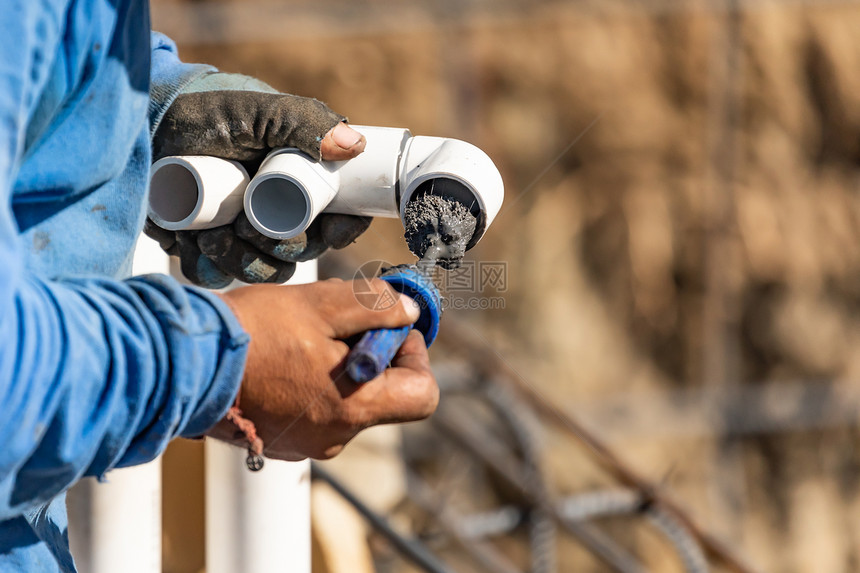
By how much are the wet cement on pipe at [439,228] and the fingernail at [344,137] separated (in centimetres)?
10

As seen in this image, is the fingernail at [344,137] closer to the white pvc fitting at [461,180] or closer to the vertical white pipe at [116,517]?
the white pvc fitting at [461,180]

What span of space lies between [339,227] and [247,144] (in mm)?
116

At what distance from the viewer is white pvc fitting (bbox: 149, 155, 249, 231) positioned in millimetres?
771

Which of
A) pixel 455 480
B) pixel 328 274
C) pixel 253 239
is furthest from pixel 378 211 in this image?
pixel 455 480

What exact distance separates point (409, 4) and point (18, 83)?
123 centimetres

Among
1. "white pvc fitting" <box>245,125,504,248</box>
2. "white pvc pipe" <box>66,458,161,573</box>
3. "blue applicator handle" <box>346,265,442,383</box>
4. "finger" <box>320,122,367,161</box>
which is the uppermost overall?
"finger" <box>320,122,367,161</box>

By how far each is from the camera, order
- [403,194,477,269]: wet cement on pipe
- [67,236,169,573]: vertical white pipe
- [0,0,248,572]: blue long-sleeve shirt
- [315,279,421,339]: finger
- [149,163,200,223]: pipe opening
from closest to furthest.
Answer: [0,0,248,572]: blue long-sleeve shirt < [315,279,421,339]: finger < [403,194,477,269]: wet cement on pipe < [149,163,200,223]: pipe opening < [67,236,169,573]: vertical white pipe

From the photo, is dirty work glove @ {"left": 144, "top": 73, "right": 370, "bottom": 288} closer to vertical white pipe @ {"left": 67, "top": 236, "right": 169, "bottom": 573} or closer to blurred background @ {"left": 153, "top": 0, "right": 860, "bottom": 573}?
vertical white pipe @ {"left": 67, "top": 236, "right": 169, "bottom": 573}

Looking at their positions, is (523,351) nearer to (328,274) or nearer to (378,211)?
(328,274)

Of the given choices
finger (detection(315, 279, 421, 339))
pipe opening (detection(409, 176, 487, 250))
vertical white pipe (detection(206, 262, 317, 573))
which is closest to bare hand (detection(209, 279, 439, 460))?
finger (detection(315, 279, 421, 339))

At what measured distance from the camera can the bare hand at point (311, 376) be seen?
22.1 inches

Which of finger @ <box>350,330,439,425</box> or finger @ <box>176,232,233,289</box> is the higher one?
finger @ <box>176,232,233,289</box>

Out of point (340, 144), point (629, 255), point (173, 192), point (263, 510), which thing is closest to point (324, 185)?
point (340, 144)

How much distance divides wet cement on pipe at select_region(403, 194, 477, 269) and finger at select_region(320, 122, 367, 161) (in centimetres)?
10
